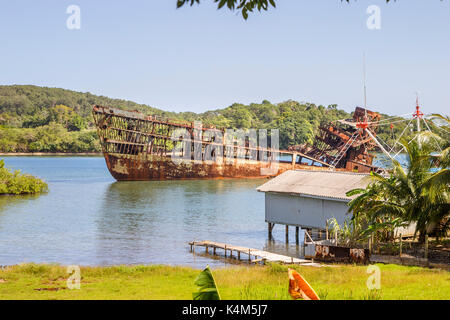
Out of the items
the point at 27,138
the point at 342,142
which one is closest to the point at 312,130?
the point at 27,138

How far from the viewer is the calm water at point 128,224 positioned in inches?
1101

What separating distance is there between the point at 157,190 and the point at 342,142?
73.6 ft

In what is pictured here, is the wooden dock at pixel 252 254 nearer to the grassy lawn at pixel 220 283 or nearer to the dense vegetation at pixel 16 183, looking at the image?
the grassy lawn at pixel 220 283

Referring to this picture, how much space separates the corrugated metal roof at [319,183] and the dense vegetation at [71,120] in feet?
282

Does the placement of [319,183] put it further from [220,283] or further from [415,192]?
[220,283]

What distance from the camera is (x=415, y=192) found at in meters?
21.2

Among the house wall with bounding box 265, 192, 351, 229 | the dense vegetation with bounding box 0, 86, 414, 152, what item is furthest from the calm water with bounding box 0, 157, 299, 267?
the dense vegetation with bounding box 0, 86, 414, 152

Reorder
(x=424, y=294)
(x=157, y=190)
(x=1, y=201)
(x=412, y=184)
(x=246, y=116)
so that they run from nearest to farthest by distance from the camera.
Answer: (x=424, y=294) → (x=412, y=184) → (x=1, y=201) → (x=157, y=190) → (x=246, y=116)

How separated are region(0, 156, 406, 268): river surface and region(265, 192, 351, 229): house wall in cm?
169

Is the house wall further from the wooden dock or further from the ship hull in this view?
the ship hull

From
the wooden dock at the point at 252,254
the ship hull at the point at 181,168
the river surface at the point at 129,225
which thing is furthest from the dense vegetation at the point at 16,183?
the wooden dock at the point at 252,254

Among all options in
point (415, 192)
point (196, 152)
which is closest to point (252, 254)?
point (415, 192)
